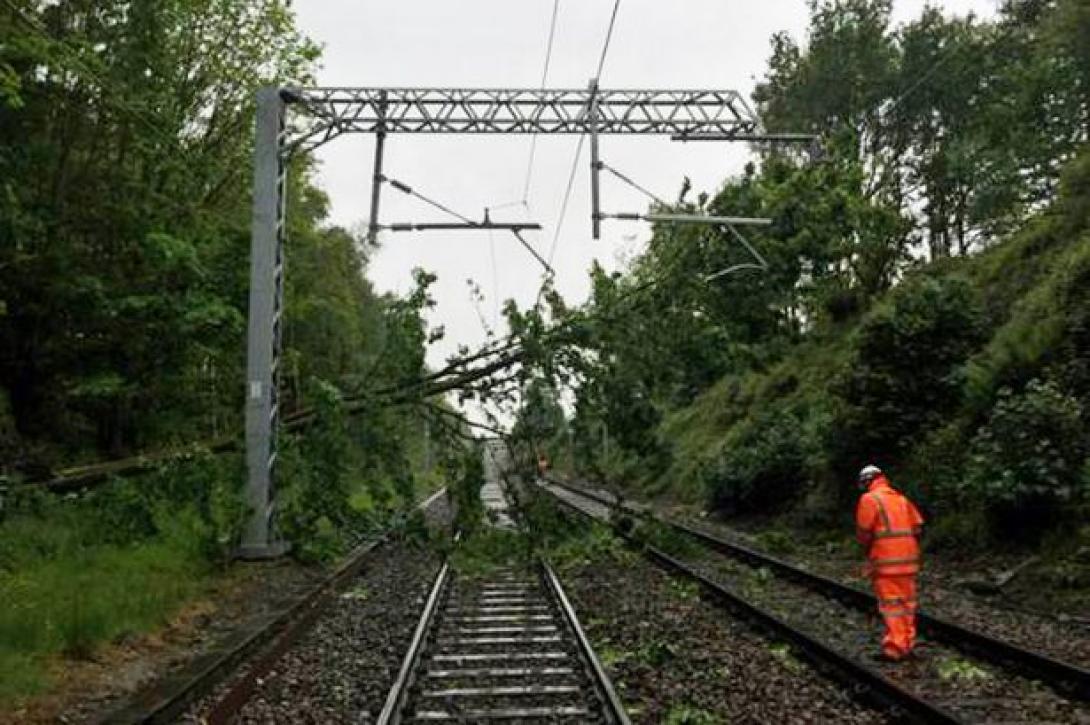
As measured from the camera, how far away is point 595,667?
8070mm

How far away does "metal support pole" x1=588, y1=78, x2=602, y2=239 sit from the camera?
14.7 m

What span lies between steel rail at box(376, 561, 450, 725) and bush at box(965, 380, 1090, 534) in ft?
24.6

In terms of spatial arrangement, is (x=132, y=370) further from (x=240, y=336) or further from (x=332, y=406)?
(x=332, y=406)

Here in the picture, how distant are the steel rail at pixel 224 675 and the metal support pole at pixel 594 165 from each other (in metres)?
6.60

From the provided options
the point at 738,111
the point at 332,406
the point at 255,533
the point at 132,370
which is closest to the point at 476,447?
the point at 332,406

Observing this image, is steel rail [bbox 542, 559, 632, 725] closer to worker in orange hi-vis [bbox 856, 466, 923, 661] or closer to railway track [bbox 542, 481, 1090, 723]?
railway track [bbox 542, 481, 1090, 723]

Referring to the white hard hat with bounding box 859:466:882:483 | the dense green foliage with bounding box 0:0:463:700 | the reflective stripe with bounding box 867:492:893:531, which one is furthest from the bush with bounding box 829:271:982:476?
the reflective stripe with bounding box 867:492:893:531

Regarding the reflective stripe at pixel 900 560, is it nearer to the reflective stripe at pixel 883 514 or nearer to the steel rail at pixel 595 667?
the reflective stripe at pixel 883 514

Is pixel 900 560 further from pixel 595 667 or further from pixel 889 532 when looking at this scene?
pixel 595 667

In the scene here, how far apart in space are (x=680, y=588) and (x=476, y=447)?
4.09 meters

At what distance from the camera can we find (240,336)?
71.8 ft

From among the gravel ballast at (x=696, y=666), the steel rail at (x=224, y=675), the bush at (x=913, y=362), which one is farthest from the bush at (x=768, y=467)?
the steel rail at (x=224, y=675)

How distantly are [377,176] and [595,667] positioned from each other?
9487mm

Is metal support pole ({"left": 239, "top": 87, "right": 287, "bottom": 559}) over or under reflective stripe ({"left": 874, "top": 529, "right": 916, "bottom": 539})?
over
